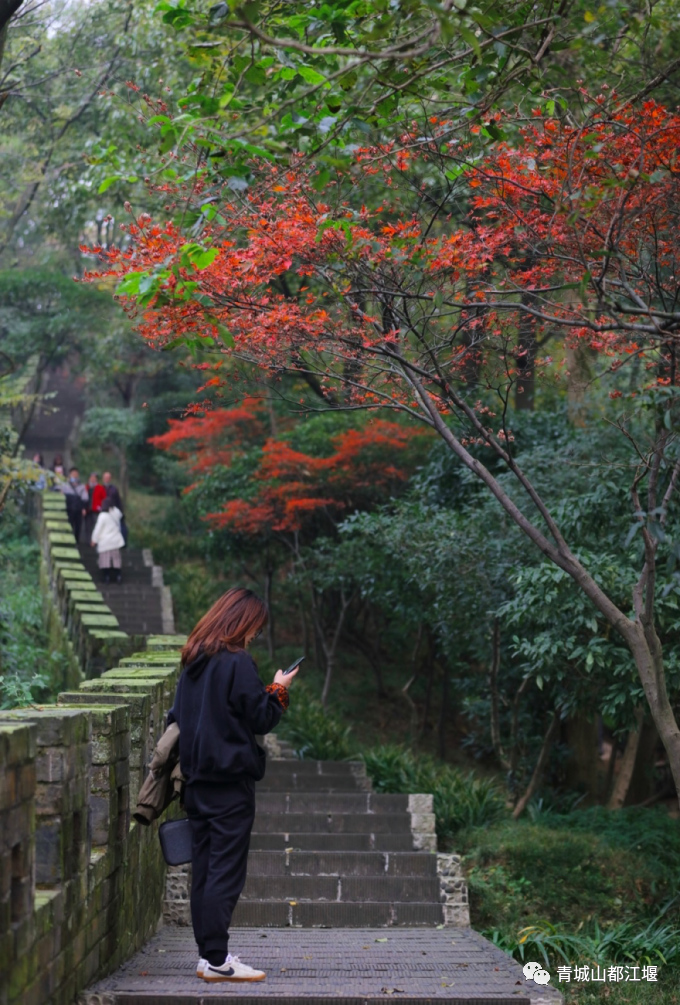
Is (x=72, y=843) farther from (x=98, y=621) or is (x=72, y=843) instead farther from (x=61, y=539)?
(x=61, y=539)

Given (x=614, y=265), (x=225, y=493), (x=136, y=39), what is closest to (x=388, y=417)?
(x=225, y=493)

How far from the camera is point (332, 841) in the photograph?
8375mm

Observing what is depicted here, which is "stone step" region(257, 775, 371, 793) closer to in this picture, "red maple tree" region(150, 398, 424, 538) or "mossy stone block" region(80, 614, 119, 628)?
"mossy stone block" region(80, 614, 119, 628)

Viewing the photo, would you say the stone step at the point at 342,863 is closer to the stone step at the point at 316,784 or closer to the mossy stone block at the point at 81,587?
the stone step at the point at 316,784

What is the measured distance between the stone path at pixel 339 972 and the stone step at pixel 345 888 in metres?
0.62

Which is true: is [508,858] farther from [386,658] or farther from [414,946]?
[386,658]

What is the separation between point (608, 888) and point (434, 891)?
166 centimetres

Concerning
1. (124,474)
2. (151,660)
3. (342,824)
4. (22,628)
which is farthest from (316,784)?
(124,474)

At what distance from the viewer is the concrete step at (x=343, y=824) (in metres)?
8.71

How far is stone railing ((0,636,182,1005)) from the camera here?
3307mm

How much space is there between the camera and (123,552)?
19578 mm

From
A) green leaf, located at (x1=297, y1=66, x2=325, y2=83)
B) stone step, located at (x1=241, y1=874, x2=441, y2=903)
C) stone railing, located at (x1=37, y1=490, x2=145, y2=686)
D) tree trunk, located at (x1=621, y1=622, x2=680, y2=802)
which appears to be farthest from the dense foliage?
stone step, located at (x1=241, y1=874, x2=441, y2=903)

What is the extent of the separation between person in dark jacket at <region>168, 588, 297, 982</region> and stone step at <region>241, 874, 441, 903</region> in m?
2.71

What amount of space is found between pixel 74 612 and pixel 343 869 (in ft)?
17.4
